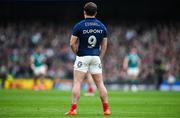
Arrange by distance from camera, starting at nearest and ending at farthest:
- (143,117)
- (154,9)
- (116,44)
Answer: (143,117) < (116,44) < (154,9)

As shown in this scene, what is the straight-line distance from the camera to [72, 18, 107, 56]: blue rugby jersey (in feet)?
52.6

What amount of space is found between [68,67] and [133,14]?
317 inches

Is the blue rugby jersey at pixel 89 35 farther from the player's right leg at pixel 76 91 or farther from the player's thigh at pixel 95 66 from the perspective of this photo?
the player's right leg at pixel 76 91

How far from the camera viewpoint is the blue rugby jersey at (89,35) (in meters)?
16.0

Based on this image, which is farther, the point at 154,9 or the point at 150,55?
the point at 154,9

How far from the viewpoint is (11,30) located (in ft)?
157

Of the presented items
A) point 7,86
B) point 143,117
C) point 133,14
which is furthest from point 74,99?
point 133,14

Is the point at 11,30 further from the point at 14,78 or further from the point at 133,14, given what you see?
the point at 133,14

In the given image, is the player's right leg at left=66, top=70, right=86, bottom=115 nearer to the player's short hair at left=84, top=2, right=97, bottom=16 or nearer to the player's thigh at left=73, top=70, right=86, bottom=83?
the player's thigh at left=73, top=70, right=86, bottom=83

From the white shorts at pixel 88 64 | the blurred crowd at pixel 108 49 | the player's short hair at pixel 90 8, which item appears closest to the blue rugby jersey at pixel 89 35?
the white shorts at pixel 88 64

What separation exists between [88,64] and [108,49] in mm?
29297

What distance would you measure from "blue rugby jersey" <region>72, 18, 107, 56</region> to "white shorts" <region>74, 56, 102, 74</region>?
11 centimetres

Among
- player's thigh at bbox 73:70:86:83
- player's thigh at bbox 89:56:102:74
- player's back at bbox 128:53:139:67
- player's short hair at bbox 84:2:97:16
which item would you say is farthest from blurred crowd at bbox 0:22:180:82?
player's short hair at bbox 84:2:97:16

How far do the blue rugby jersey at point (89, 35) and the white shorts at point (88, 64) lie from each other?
0.35 ft
